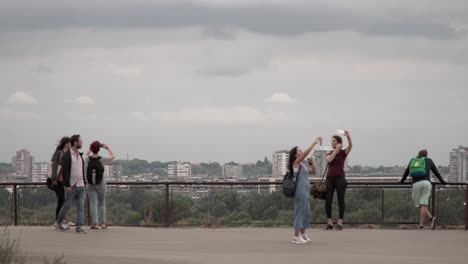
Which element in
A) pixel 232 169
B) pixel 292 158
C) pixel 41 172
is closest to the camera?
pixel 292 158

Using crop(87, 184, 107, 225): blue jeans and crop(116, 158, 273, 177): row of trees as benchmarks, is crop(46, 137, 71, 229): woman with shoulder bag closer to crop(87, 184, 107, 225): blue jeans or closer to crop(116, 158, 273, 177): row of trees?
crop(87, 184, 107, 225): blue jeans

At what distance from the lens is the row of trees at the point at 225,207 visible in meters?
27.8

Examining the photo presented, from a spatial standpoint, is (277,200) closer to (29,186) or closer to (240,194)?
(240,194)

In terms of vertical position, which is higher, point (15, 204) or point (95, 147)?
point (95, 147)

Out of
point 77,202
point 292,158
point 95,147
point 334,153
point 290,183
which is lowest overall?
point 77,202

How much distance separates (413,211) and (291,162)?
719cm

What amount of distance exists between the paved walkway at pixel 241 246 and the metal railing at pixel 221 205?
1.78 meters

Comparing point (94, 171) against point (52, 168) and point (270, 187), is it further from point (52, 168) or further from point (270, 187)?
point (270, 187)

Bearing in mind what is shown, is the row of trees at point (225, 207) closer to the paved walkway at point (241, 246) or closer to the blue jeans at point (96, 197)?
Result: the paved walkway at point (241, 246)

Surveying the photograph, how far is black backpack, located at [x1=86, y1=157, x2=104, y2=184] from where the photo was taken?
2470 cm

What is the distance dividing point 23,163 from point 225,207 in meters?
51.5

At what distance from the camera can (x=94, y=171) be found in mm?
24797

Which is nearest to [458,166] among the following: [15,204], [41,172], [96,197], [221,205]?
[41,172]

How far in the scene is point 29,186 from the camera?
2888cm
